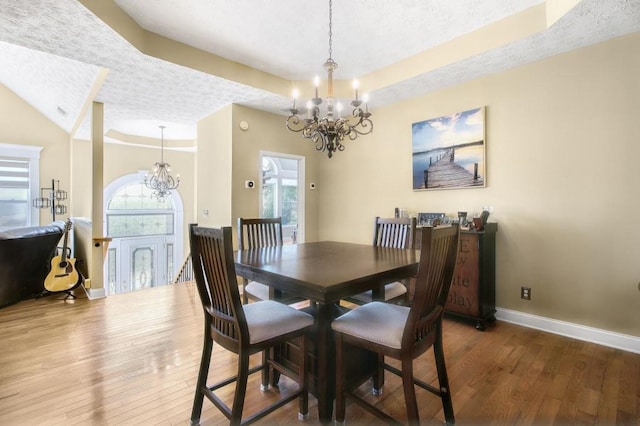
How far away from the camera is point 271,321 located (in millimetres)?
1570

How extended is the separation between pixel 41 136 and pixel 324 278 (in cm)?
668

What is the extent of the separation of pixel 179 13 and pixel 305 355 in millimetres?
2892

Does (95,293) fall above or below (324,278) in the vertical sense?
below

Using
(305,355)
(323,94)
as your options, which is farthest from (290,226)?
(305,355)

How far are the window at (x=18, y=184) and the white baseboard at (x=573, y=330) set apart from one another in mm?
7518

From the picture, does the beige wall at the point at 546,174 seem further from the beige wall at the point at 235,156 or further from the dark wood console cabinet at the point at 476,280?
the dark wood console cabinet at the point at 476,280

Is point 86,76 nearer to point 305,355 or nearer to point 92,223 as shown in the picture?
point 92,223

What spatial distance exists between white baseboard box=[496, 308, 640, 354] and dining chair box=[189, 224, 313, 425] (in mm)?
2466

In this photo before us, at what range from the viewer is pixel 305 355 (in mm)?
1648

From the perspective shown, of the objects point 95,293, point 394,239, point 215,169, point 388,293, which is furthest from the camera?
point 215,169

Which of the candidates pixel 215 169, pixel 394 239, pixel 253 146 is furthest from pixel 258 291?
pixel 215 169

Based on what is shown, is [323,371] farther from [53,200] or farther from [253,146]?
[53,200]

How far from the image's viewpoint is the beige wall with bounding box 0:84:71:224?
5.10 meters

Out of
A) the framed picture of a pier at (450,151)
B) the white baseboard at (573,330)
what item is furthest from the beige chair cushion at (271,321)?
the framed picture of a pier at (450,151)
